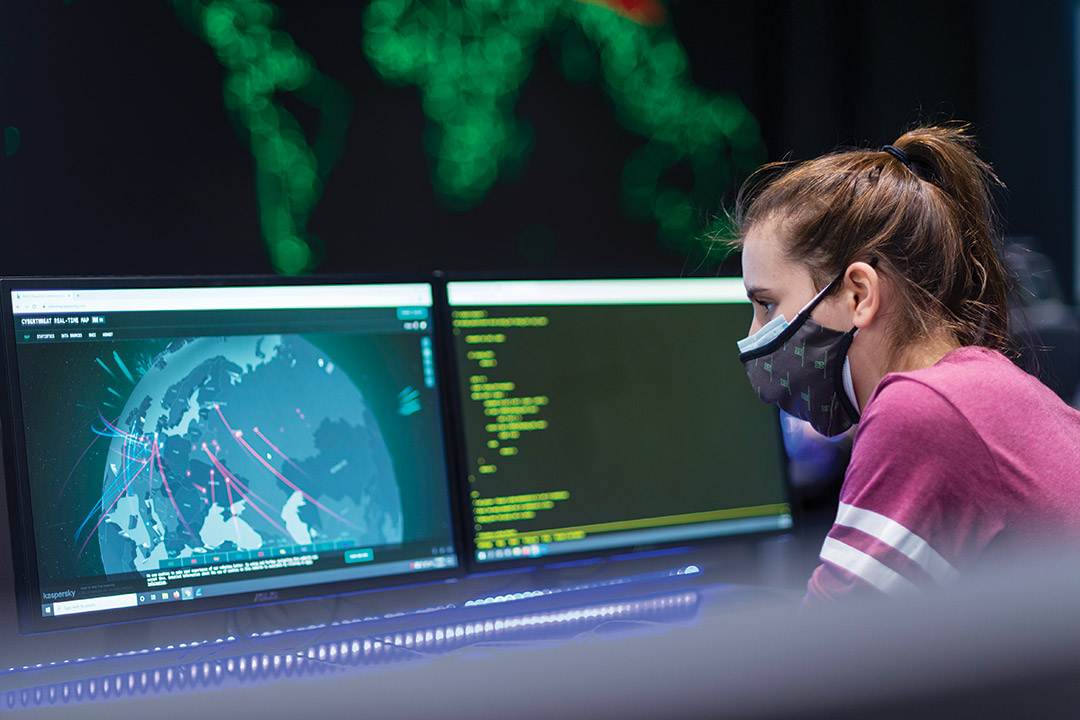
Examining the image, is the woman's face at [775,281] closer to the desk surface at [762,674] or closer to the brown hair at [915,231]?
the brown hair at [915,231]

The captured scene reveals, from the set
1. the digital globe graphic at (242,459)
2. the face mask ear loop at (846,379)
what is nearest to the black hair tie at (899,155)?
the face mask ear loop at (846,379)

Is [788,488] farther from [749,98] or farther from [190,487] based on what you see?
[749,98]

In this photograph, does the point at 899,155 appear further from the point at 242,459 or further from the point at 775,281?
the point at 242,459

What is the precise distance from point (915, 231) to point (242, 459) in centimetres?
83

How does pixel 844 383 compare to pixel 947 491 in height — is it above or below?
above

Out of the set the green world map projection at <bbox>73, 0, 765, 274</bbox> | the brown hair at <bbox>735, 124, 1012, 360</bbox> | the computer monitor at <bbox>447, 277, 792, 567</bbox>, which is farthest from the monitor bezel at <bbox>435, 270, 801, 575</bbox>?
the green world map projection at <bbox>73, 0, 765, 274</bbox>

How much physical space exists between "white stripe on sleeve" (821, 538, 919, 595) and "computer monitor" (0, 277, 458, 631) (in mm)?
486

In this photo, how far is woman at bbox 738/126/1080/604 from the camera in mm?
800

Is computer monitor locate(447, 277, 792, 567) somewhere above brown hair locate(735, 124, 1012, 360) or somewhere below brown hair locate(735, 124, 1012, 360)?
below

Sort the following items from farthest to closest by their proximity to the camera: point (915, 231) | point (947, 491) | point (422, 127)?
point (422, 127) → point (915, 231) → point (947, 491)

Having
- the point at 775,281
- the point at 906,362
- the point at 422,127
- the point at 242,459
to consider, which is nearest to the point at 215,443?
the point at 242,459

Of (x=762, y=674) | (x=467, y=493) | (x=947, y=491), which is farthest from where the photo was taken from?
(x=467, y=493)

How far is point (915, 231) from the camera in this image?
0.98 m

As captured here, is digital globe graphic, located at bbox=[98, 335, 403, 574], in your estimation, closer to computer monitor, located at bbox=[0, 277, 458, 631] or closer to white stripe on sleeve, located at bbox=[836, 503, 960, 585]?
computer monitor, located at bbox=[0, 277, 458, 631]
